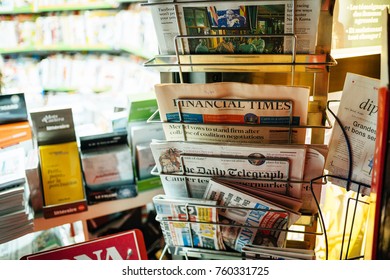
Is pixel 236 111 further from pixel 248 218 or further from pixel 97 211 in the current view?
pixel 97 211

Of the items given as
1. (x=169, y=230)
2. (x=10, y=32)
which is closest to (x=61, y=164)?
(x=169, y=230)

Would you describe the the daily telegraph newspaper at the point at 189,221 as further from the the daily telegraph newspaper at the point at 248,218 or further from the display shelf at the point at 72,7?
the display shelf at the point at 72,7

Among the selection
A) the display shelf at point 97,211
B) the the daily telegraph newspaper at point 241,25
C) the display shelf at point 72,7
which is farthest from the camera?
the display shelf at point 72,7

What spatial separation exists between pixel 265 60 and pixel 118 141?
24.5 inches

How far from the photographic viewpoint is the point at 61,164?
113 cm

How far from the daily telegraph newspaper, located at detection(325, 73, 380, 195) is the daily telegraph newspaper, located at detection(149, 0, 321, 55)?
0.35ft

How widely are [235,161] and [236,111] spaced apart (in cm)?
9

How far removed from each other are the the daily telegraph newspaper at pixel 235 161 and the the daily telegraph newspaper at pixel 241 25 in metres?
0.17

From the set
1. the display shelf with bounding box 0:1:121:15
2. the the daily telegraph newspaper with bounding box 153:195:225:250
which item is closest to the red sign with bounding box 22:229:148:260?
the the daily telegraph newspaper with bounding box 153:195:225:250

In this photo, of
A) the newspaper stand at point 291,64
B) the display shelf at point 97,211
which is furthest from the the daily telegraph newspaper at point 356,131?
the display shelf at point 97,211

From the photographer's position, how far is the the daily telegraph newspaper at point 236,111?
67cm

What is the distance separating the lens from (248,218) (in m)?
0.76
